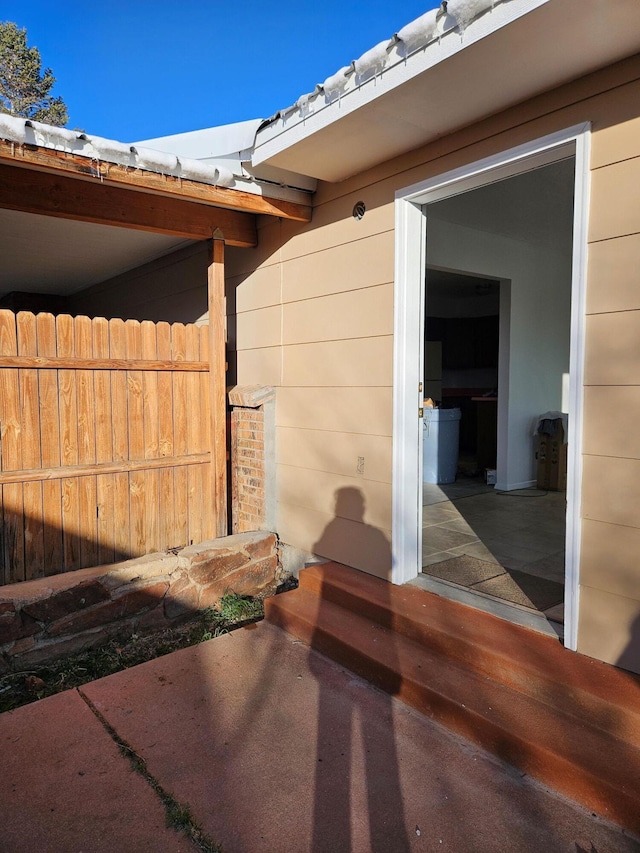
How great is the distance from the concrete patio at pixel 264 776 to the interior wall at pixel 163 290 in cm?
350

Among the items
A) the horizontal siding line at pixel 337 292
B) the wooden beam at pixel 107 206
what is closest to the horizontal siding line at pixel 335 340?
the horizontal siding line at pixel 337 292

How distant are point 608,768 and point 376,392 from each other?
218 cm

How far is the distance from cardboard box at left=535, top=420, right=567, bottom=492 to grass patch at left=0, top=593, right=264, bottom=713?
3482mm

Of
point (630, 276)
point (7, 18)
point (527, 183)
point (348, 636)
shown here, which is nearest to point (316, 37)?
point (527, 183)

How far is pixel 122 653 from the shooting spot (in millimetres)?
3238

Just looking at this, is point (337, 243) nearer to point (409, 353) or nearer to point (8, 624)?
point (409, 353)

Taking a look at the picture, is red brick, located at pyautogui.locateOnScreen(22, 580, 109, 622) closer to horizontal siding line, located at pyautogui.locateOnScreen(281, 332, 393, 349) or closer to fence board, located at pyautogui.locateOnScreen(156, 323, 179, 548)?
fence board, located at pyautogui.locateOnScreen(156, 323, 179, 548)

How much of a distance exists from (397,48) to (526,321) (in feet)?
13.2

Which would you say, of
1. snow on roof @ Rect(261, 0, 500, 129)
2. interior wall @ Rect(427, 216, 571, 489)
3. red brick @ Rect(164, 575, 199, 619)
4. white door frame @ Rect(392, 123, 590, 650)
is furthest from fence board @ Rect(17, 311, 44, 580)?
interior wall @ Rect(427, 216, 571, 489)

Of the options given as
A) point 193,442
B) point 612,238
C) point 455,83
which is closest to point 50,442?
point 193,442

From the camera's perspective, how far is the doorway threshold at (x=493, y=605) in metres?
2.64

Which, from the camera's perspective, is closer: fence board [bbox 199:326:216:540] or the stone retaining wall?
the stone retaining wall

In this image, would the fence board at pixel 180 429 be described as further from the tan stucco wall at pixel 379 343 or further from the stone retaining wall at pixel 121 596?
the tan stucco wall at pixel 379 343

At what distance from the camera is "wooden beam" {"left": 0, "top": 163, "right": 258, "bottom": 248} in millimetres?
3277
